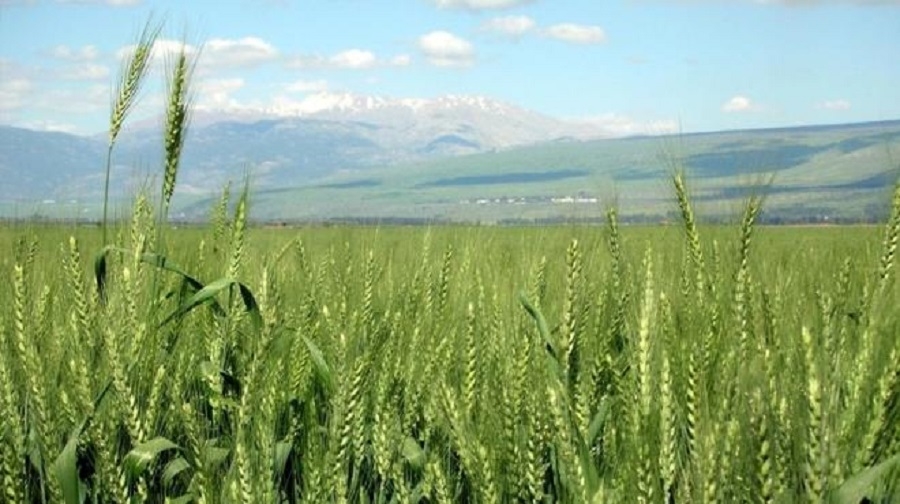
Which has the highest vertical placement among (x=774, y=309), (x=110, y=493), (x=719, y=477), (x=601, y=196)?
(x=601, y=196)

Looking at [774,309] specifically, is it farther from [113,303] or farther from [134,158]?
[134,158]

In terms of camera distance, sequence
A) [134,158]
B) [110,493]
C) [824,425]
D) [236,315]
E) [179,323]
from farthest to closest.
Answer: [134,158]
[236,315]
[179,323]
[110,493]
[824,425]

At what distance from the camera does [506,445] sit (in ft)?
5.53

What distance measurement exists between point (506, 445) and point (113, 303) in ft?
2.67

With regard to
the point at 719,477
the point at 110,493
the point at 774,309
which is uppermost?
the point at 774,309

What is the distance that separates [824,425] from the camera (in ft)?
3.90

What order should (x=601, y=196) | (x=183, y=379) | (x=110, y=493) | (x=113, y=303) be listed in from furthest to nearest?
(x=601, y=196) < (x=183, y=379) < (x=113, y=303) < (x=110, y=493)

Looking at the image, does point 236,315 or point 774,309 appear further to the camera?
point 236,315

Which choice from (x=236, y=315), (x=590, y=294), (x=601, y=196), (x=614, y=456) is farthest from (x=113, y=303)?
(x=601, y=196)

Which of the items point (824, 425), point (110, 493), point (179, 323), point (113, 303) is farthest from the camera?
point (179, 323)

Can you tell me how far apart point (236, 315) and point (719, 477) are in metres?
1.52

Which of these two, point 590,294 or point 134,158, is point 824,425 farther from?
point 134,158

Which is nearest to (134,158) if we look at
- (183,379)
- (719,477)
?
(183,379)

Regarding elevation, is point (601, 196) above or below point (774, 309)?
above
